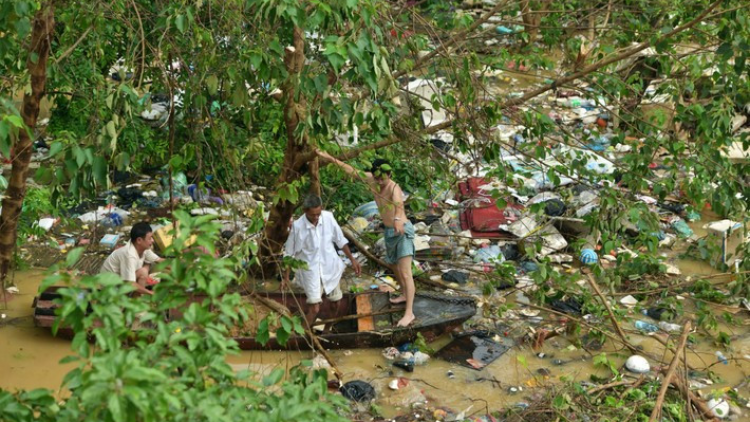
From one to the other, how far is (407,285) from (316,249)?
0.68 metres

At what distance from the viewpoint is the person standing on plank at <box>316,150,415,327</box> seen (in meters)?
5.66

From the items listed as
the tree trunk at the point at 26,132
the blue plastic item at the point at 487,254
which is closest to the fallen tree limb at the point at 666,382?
the blue plastic item at the point at 487,254

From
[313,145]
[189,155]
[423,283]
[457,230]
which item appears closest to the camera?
[189,155]

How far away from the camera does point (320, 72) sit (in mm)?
4355

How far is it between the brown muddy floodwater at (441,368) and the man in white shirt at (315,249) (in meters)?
0.42

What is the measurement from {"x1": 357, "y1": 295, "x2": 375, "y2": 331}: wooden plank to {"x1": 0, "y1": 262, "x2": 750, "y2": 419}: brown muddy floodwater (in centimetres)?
18

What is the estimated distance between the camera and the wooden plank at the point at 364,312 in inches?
236

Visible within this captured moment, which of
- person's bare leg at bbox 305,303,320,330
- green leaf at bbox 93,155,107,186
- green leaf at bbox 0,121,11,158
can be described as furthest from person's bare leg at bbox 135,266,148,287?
green leaf at bbox 0,121,11,158

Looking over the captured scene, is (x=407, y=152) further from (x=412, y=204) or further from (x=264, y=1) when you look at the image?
(x=264, y=1)

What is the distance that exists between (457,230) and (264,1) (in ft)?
13.4

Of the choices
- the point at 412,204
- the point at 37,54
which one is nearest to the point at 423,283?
the point at 412,204

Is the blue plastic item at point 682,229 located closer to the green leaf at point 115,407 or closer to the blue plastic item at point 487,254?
the blue plastic item at point 487,254

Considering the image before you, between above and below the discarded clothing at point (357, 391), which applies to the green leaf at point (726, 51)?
above

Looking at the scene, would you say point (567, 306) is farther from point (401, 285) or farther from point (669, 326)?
point (401, 285)
